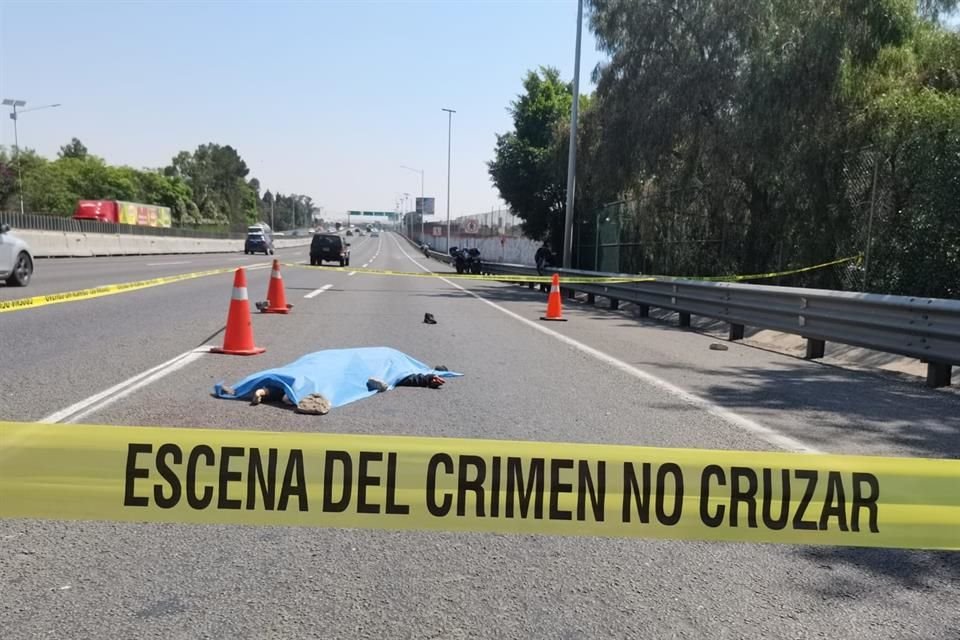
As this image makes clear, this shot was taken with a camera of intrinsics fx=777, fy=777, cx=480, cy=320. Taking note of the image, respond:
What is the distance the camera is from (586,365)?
900cm

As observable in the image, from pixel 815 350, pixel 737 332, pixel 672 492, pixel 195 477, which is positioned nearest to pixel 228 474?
pixel 195 477

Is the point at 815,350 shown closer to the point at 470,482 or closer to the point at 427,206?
the point at 470,482

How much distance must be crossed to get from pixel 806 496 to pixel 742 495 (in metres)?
0.23

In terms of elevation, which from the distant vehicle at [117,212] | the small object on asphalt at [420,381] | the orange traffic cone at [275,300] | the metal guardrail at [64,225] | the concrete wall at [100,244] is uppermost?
the distant vehicle at [117,212]

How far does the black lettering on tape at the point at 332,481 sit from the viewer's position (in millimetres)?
2592

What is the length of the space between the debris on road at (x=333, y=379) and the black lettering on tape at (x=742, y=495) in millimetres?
3755

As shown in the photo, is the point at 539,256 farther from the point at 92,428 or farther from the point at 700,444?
the point at 92,428

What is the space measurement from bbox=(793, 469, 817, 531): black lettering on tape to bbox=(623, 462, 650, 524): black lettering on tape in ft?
1.67

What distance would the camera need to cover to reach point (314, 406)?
5.81 m

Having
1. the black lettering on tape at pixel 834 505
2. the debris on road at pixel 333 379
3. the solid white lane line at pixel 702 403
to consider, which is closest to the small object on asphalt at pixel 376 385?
the debris on road at pixel 333 379

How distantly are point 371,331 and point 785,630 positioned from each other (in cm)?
913

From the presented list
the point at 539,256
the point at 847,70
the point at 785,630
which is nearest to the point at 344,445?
the point at 785,630

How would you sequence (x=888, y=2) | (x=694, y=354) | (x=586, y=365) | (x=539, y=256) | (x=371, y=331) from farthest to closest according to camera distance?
(x=539, y=256), (x=888, y=2), (x=371, y=331), (x=694, y=354), (x=586, y=365)

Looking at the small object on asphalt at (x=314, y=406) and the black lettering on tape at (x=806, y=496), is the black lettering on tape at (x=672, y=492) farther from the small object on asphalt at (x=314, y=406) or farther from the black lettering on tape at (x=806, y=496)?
the small object on asphalt at (x=314, y=406)
